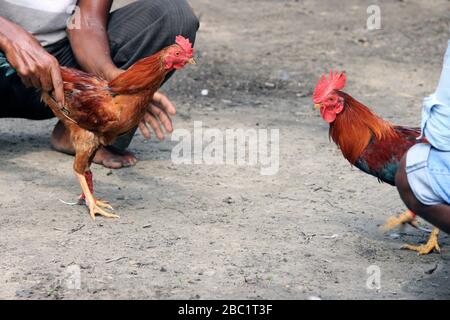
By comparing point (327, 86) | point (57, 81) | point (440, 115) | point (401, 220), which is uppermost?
point (440, 115)

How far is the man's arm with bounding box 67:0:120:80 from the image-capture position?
5109 mm

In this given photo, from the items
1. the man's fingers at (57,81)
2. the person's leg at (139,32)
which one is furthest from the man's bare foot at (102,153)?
the man's fingers at (57,81)

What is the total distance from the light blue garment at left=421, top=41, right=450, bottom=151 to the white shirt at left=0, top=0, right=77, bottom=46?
2751 millimetres

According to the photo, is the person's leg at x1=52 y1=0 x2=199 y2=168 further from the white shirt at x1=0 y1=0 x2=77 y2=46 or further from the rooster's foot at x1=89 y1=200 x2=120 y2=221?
the rooster's foot at x1=89 y1=200 x2=120 y2=221

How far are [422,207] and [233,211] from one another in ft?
5.24

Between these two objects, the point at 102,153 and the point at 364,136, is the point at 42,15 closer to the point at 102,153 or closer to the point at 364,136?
the point at 102,153

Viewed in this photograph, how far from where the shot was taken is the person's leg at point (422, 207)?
3391mm

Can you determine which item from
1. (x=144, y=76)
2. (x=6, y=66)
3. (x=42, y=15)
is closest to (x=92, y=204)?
(x=144, y=76)

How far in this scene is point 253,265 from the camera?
4082 millimetres

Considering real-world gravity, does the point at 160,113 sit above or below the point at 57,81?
below

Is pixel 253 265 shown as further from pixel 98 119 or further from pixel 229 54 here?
pixel 229 54

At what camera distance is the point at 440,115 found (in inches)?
130

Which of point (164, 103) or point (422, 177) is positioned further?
point (164, 103)

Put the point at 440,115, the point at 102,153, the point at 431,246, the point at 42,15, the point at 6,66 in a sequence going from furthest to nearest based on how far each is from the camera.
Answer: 1. the point at 102,153
2. the point at 42,15
3. the point at 6,66
4. the point at 431,246
5. the point at 440,115
